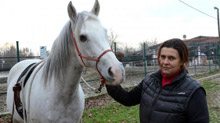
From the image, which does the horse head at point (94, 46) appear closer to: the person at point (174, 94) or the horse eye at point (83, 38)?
the horse eye at point (83, 38)

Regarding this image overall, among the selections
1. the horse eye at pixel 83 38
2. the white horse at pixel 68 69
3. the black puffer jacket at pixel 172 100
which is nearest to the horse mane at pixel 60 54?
the white horse at pixel 68 69

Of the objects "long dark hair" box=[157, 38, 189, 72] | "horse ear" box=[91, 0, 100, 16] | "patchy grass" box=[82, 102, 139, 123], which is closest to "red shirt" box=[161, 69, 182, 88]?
"long dark hair" box=[157, 38, 189, 72]

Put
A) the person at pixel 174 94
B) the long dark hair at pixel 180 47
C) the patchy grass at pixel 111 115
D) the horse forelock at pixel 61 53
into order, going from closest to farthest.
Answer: the person at pixel 174 94 → the long dark hair at pixel 180 47 → the horse forelock at pixel 61 53 → the patchy grass at pixel 111 115

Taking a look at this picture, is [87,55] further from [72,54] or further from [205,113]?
[205,113]

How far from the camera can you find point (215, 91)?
266 inches

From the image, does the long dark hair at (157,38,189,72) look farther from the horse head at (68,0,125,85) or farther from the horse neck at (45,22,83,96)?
the horse neck at (45,22,83,96)

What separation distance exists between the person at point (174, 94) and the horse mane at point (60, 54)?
0.92 meters

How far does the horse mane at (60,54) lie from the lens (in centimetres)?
175

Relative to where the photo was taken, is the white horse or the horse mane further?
the horse mane

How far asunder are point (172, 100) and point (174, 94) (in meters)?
0.05

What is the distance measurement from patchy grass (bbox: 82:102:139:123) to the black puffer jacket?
8.51 ft

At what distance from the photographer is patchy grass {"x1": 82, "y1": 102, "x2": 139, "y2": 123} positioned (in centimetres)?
409

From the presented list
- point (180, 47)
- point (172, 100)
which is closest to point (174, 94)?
point (172, 100)

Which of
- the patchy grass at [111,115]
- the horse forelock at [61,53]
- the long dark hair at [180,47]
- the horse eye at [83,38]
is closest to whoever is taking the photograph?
the long dark hair at [180,47]
